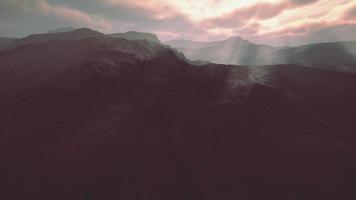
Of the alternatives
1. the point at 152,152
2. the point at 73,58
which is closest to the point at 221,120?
the point at 152,152

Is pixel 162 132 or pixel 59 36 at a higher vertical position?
pixel 59 36

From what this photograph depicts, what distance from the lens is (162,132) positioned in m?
17.2

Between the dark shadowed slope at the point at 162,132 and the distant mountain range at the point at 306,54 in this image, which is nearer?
the dark shadowed slope at the point at 162,132

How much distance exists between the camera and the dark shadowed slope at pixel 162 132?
A: 1259 cm

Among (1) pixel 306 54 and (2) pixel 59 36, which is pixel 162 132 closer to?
(2) pixel 59 36

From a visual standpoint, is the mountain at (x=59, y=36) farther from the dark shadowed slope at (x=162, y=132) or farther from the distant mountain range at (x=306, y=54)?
the distant mountain range at (x=306, y=54)

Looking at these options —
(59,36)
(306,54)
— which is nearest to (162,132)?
(59,36)

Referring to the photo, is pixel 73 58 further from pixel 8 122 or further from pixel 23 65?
pixel 8 122

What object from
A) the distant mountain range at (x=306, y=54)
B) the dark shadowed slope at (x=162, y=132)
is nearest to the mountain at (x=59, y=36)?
the dark shadowed slope at (x=162, y=132)

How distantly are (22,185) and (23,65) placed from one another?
1918 cm

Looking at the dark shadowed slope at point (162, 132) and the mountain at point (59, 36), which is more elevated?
the mountain at point (59, 36)

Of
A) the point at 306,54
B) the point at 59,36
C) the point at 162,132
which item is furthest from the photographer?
the point at 306,54

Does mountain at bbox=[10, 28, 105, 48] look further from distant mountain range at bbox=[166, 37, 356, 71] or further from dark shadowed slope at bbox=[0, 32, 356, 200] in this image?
distant mountain range at bbox=[166, 37, 356, 71]

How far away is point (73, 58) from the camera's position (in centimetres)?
2566
